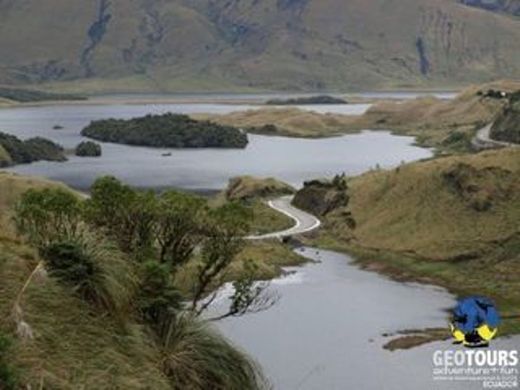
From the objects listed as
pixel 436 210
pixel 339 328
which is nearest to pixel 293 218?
pixel 436 210

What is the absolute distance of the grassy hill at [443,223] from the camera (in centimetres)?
9475

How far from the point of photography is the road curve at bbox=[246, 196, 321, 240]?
112875 mm

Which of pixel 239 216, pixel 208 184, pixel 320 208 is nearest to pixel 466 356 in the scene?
pixel 239 216

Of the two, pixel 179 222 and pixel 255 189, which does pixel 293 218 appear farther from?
pixel 179 222

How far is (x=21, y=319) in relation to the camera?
15016 millimetres

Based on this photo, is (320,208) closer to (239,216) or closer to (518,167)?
(518,167)

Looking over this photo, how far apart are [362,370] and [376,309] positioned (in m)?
22.2

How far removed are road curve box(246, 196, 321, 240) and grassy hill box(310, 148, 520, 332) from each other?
102 inches

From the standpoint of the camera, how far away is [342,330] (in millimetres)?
66875

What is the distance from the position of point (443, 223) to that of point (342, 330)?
45375 mm

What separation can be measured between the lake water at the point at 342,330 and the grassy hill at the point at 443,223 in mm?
6397

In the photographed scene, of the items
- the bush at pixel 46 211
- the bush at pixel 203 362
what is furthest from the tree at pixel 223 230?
the bush at pixel 203 362

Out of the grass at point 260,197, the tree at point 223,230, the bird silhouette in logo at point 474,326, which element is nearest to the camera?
the bird silhouette in logo at point 474,326

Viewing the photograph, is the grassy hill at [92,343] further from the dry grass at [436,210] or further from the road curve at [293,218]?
the road curve at [293,218]
